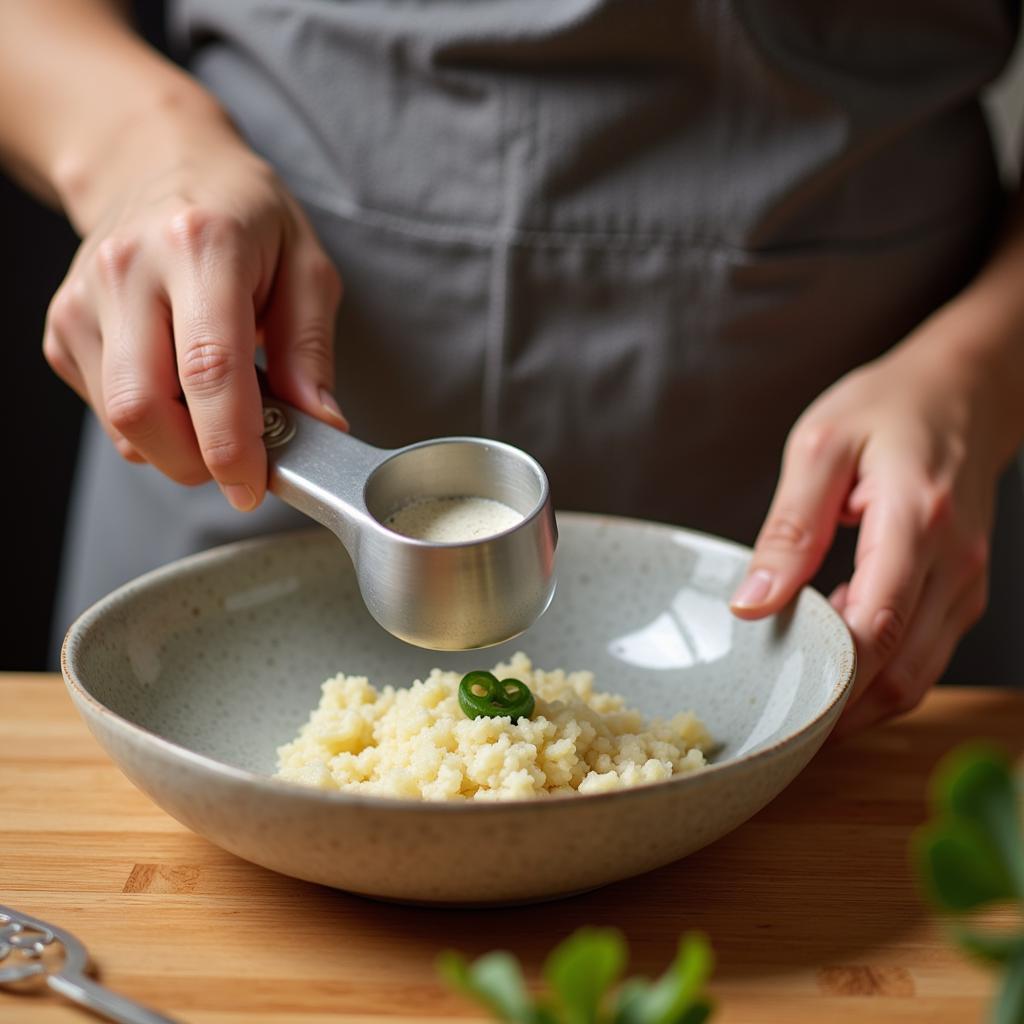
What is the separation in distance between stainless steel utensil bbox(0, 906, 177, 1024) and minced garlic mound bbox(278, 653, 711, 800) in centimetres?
17

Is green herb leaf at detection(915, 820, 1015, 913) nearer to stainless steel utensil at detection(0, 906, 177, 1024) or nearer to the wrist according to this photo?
stainless steel utensil at detection(0, 906, 177, 1024)

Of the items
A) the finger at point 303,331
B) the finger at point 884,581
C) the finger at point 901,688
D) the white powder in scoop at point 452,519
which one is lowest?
the finger at point 901,688

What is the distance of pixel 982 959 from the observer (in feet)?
1.26

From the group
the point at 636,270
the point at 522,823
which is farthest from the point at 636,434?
the point at 522,823

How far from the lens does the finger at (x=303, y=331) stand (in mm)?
926

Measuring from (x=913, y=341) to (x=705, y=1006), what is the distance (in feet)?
2.69

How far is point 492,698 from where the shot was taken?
0.82 metres

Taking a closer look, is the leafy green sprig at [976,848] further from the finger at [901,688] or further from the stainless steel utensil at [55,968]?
the finger at [901,688]

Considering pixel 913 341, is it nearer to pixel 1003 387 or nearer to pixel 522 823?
pixel 1003 387

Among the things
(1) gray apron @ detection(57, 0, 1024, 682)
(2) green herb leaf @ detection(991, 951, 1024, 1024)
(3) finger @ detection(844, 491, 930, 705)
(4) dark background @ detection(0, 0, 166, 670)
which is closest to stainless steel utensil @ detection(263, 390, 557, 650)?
(3) finger @ detection(844, 491, 930, 705)

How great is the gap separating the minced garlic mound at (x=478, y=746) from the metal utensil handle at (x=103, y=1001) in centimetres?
18

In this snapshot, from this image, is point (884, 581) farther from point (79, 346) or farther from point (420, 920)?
point (79, 346)

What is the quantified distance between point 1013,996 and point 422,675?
2.29 ft

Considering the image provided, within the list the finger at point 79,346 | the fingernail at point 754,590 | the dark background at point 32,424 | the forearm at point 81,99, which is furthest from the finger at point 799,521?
the dark background at point 32,424
